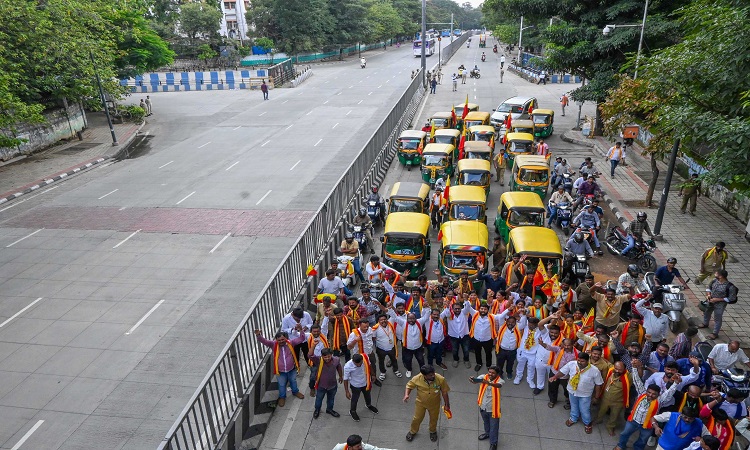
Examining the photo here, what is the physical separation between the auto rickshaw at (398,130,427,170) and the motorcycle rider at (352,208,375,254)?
746 centimetres

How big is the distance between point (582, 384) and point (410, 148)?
15.8 meters

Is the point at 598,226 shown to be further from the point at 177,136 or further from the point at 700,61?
the point at 177,136

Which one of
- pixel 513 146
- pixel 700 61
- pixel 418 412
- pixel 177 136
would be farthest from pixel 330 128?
pixel 418 412

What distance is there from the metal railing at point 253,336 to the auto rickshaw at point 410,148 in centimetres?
443

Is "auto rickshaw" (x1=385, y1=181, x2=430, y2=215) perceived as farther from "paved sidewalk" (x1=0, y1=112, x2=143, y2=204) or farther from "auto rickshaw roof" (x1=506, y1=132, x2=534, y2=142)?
"paved sidewalk" (x1=0, y1=112, x2=143, y2=204)

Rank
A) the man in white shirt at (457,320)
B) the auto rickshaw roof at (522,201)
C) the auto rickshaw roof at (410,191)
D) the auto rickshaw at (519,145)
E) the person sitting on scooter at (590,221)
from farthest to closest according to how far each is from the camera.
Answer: the auto rickshaw at (519,145)
the auto rickshaw roof at (410,191)
the person sitting on scooter at (590,221)
the auto rickshaw roof at (522,201)
the man in white shirt at (457,320)

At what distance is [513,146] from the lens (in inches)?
837

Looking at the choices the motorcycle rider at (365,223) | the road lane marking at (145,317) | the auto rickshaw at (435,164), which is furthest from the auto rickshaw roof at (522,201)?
the road lane marking at (145,317)

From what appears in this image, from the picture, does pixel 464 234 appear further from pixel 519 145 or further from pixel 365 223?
pixel 519 145

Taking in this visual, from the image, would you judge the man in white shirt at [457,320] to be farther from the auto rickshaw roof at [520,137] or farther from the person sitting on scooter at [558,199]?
the auto rickshaw roof at [520,137]

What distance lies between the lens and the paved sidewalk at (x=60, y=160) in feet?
72.8

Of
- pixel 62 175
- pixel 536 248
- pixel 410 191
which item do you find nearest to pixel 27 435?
pixel 536 248

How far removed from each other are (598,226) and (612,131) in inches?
192

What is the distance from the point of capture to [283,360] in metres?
8.23
